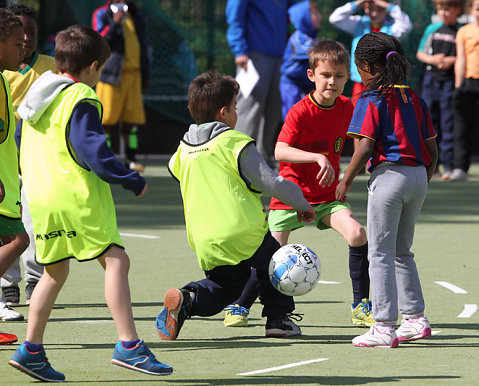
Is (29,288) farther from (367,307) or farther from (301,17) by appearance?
(301,17)

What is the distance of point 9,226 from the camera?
637 cm

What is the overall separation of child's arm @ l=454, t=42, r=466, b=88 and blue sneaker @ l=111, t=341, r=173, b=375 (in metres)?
10.7

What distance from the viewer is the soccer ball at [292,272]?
618cm

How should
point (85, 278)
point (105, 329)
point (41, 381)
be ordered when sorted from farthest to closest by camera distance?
point (85, 278), point (105, 329), point (41, 381)

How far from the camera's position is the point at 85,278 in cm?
834

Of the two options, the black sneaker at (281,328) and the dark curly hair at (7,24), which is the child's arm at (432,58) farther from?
the dark curly hair at (7,24)

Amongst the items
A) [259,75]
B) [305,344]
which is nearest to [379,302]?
Answer: [305,344]

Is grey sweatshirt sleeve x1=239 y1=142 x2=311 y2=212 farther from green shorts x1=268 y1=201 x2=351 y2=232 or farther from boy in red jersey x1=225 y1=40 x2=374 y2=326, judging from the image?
green shorts x1=268 y1=201 x2=351 y2=232

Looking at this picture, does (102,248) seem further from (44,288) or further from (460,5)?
(460,5)

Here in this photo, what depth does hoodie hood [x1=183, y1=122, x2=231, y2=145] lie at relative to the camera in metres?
6.20

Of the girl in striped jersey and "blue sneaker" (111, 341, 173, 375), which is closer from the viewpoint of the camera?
"blue sneaker" (111, 341, 173, 375)

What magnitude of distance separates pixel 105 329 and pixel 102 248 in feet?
4.48

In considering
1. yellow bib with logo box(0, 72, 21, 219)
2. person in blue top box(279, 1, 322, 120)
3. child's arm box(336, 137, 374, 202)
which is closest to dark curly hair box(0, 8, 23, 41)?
yellow bib with logo box(0, 72, 21, 219)

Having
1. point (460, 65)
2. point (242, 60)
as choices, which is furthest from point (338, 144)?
point (460, 65)
